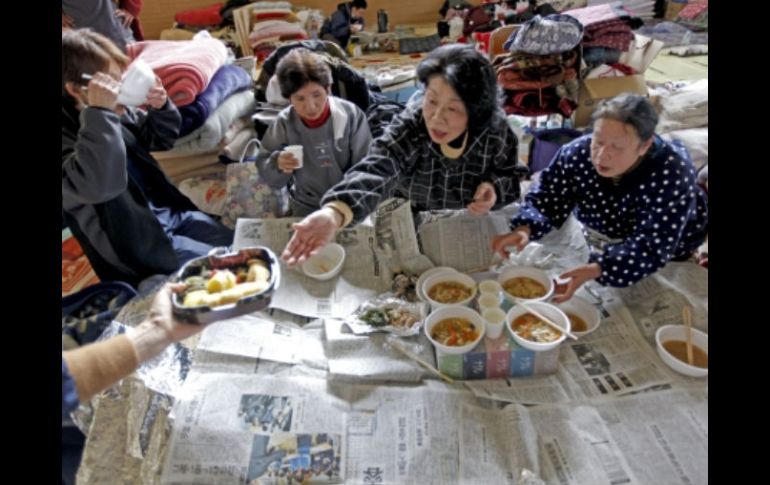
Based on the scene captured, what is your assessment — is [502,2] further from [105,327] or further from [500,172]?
[105,327]

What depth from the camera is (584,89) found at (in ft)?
7.91

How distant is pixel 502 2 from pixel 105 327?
132 inches

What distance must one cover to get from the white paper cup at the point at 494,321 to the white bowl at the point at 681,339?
38 centimetres

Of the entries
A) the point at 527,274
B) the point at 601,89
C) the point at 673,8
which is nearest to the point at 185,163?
the point at 527,274

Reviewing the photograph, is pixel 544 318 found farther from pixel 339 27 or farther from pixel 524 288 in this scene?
pixel 339 27

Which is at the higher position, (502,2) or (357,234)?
(502,2)

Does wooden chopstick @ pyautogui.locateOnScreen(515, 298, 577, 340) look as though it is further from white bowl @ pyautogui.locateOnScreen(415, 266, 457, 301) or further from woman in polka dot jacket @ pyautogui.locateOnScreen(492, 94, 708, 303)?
white bowl @ pyautogui.locateOnScreen(415, 266, 457, 301)

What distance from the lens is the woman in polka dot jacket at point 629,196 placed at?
1.22 m

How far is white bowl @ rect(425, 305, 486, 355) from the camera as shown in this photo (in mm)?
1115

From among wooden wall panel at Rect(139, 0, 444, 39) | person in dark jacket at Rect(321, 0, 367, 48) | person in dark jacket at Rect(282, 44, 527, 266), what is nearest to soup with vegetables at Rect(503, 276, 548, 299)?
person in dark jacket at Rect(282, 44, 527, 266)

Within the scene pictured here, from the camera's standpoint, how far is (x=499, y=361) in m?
1.14

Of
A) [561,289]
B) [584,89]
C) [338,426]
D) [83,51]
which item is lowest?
[338,426]
